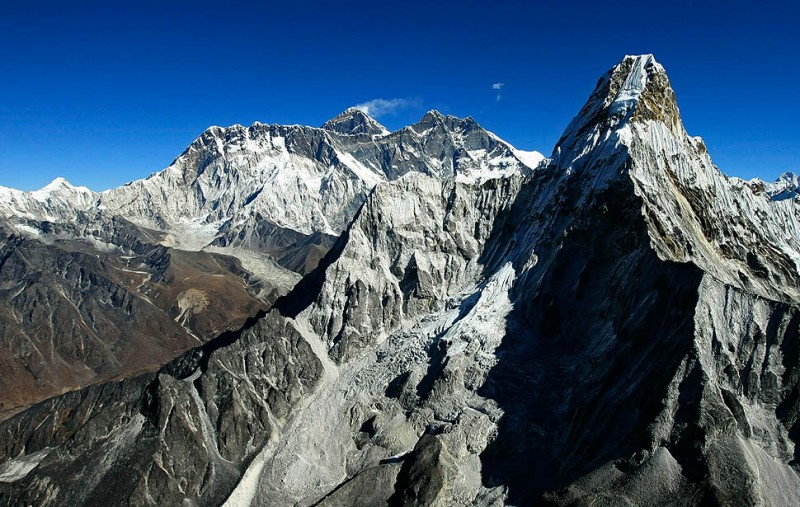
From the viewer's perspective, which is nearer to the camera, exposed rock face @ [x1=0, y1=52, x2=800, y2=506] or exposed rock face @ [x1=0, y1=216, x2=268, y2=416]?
exposed rock face @ [x1=0, y1=52, x2=800, y2=506]

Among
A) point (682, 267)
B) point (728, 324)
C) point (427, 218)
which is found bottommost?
point (728, 324)

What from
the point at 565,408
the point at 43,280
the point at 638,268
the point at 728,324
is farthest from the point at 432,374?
the point at 43,280

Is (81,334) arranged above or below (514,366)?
below

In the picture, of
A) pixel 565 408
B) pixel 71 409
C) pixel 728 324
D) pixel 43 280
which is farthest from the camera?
pixel 43 280

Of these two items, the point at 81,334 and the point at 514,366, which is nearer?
the point at 514,366

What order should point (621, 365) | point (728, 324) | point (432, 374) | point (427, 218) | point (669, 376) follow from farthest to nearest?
point (427, 218) → point (432, 374) → point (621, 365) → point (728, 324) → point (669, 376)

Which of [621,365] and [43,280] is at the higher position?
Result: [43,280]

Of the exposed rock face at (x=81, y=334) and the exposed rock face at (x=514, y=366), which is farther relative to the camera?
the exposed rock face at (x=81, y=334)

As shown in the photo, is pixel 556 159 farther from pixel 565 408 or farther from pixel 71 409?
pixel 71 409
